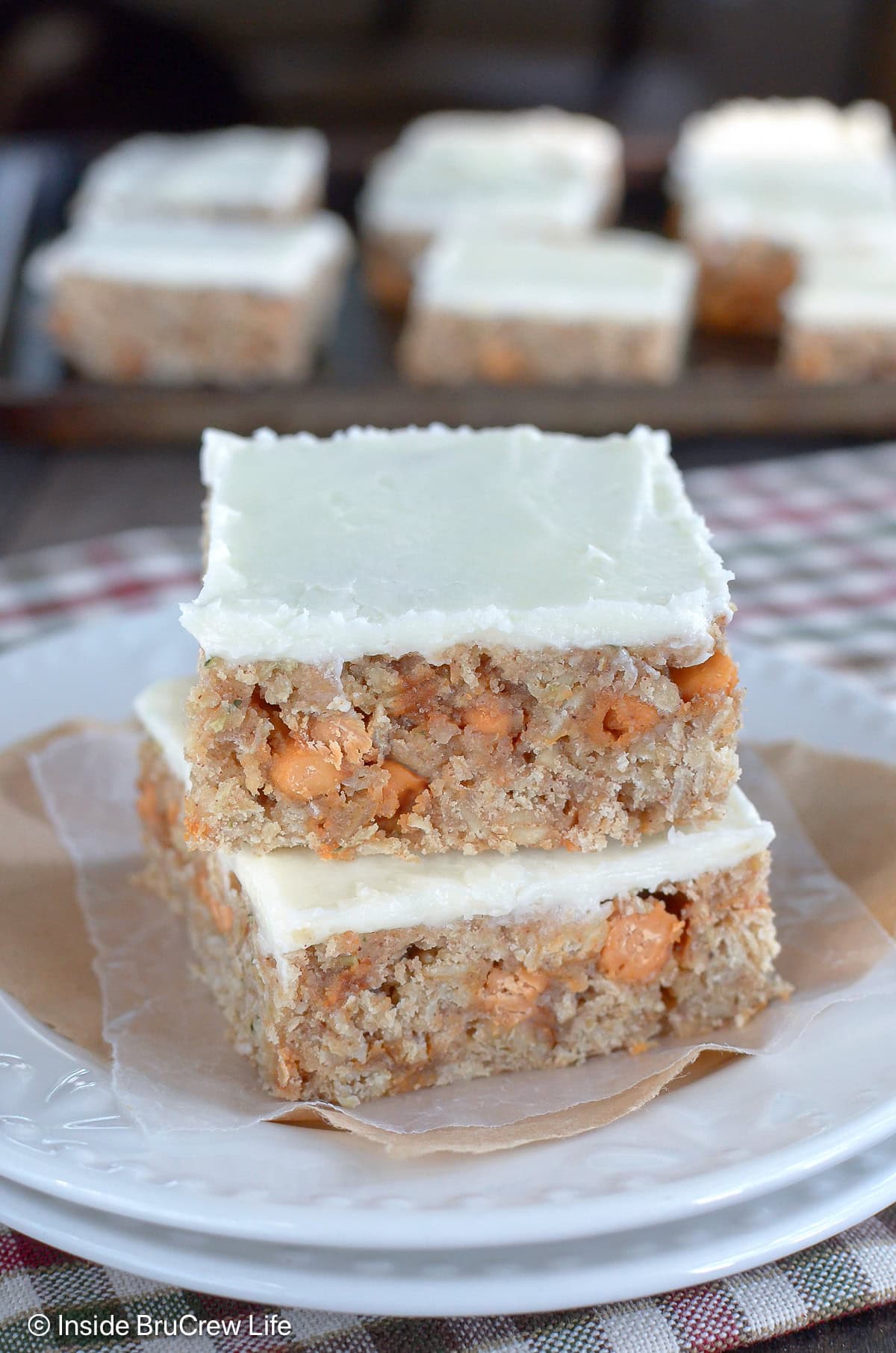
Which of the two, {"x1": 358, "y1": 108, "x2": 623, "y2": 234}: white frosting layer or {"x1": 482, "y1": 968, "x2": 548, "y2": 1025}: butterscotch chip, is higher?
{"x1": 482, "y1": 968, "x2": 548, "y2": 1025}: butterscotch chip

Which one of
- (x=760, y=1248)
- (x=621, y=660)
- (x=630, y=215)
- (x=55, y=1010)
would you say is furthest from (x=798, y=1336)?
(x=630, y=215)

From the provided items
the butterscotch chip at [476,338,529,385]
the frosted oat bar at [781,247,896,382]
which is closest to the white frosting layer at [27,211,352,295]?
the butterscotch chip at [476,338,529,385]

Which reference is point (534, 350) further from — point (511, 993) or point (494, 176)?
point (511, 993)

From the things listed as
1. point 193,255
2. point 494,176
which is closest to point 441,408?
point 193,255

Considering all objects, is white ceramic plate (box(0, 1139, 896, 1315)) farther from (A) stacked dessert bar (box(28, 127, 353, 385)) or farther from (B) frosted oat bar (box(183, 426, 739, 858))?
(A) stacked dessert bar (box(28, 127, 353, 385))

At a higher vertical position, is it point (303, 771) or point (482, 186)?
point (303, 771)

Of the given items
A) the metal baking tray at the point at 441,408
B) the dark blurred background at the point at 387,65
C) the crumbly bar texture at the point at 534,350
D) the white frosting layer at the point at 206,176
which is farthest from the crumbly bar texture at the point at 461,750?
the dark blurred background at the point at 387,65

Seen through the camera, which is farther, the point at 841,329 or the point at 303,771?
the point at 841,329
